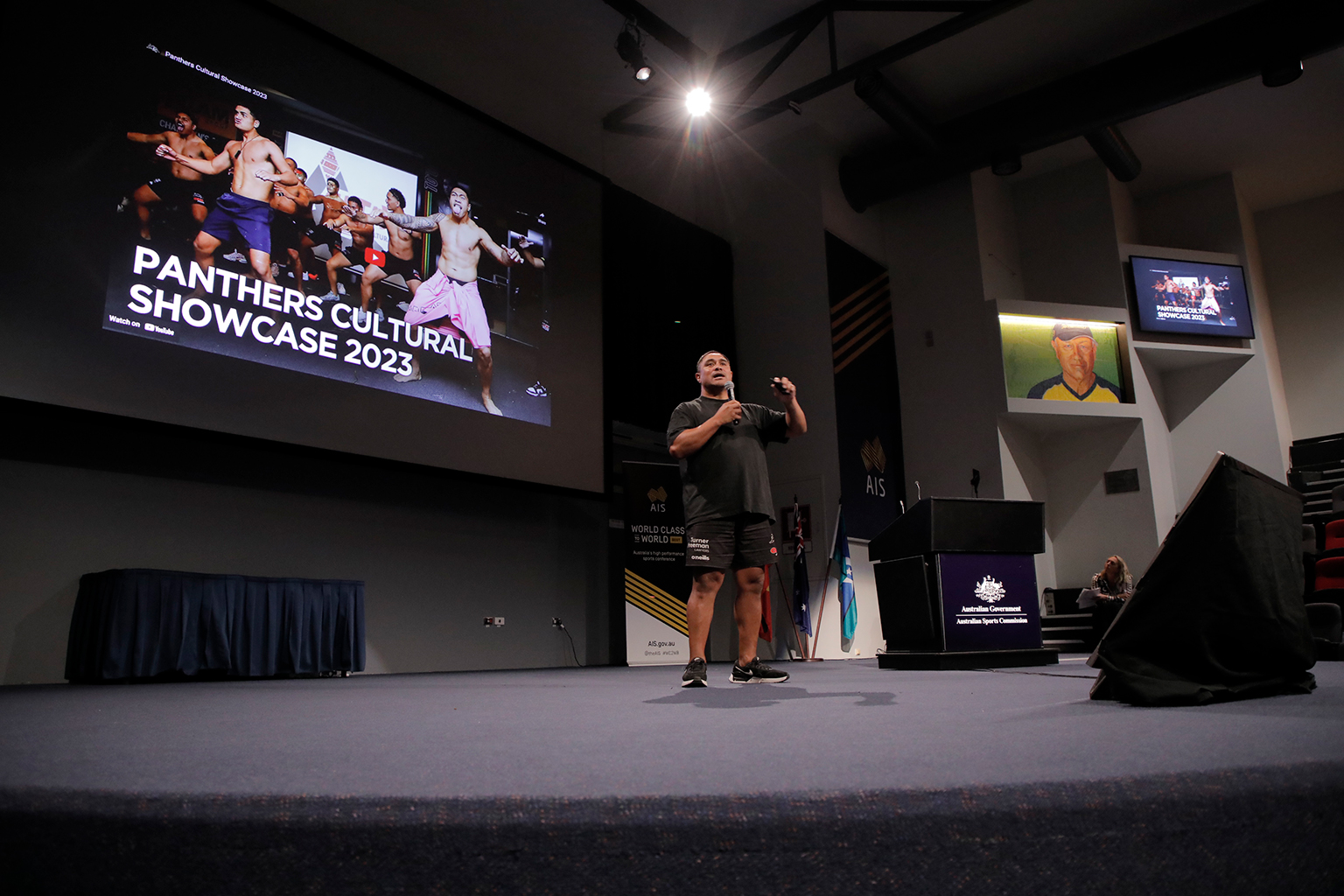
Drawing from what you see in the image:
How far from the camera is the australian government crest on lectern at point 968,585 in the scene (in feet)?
12.8

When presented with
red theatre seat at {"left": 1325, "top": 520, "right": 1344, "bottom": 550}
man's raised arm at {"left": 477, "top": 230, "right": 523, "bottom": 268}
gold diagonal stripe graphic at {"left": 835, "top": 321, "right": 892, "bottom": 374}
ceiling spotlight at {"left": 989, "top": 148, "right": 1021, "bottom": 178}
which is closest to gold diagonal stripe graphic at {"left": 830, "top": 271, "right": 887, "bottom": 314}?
gold diagonal stripe graphic at {"left": 835, "top": 321, "right": 892, "bottom": 374}

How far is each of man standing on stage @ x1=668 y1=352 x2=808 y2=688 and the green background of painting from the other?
5705 mm

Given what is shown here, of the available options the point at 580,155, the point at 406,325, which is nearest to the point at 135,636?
the point at 406,325

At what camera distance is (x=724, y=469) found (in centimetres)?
304

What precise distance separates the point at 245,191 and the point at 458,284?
1.39 meters

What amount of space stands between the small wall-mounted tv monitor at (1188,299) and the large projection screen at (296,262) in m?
5.90

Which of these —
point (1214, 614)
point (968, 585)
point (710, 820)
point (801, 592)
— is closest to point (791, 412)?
point (968, 585)

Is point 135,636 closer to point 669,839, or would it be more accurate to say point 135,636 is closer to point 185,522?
point 185,522

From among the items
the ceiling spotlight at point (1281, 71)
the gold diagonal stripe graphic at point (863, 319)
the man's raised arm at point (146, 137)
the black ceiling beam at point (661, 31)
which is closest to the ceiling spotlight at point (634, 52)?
the black ceiling beam at point (661, 31)

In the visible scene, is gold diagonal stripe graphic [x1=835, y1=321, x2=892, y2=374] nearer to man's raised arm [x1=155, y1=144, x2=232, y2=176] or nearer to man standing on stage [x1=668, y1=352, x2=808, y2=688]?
man standing on stage [x1=668, y1=352, x2=808, y2=688]

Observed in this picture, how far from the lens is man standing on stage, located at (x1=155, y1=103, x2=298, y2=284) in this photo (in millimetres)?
4398

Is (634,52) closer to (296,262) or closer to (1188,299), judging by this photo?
(296,262)

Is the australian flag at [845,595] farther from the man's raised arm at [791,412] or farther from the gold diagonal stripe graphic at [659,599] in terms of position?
the man's raised arm at [791,412]

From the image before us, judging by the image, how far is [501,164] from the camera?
241 inches
